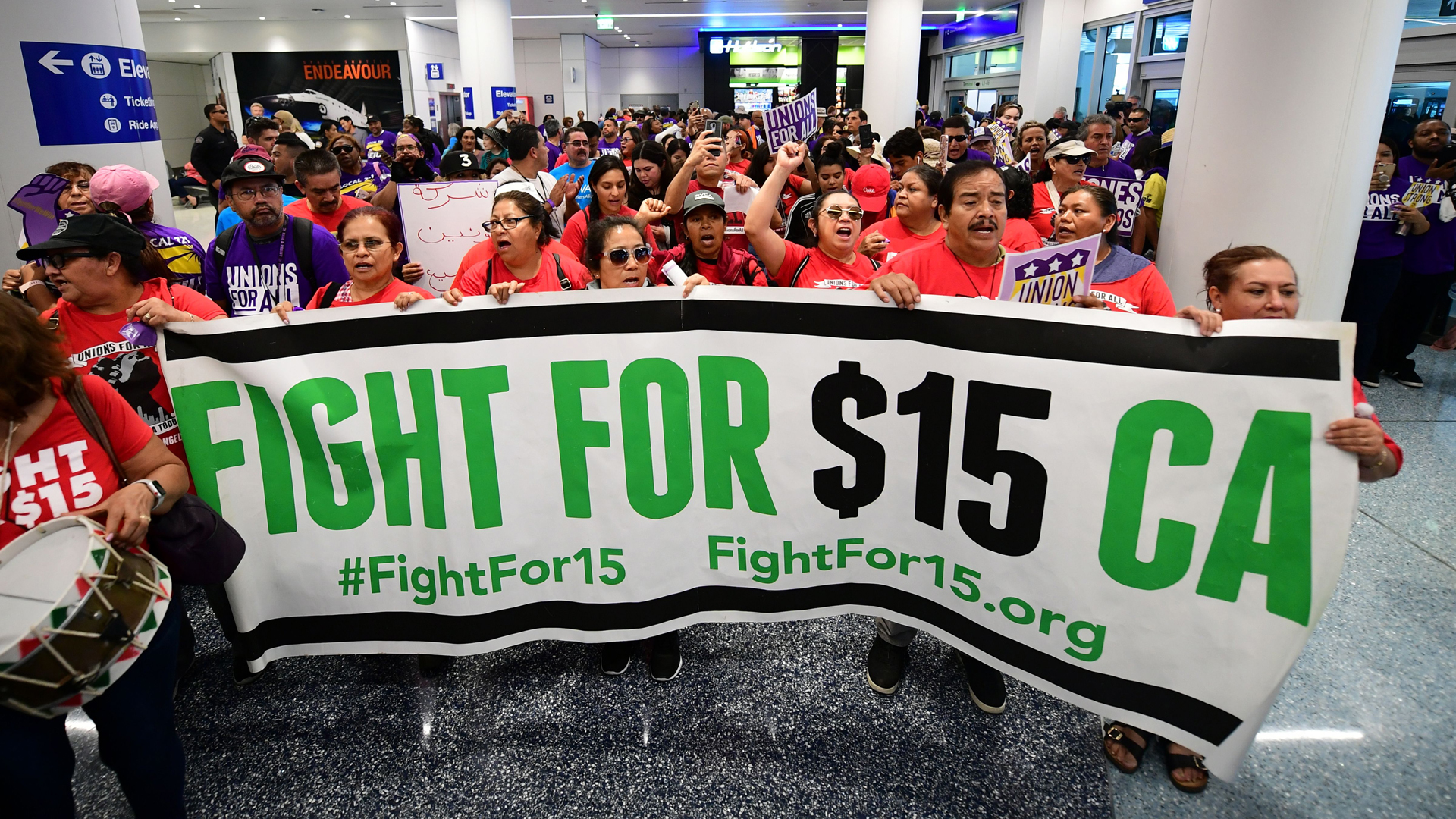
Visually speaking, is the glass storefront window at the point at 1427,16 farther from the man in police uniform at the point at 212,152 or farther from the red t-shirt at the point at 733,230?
the man in police uniform at the point at 212,152

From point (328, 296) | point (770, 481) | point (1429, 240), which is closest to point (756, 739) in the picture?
point (770, 481)

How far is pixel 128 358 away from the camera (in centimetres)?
238

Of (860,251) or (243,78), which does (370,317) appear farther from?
(243,78)

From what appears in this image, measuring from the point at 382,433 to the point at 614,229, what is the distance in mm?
1142

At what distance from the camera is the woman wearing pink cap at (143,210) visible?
3441 mm

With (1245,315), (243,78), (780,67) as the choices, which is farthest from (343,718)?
(780,67)

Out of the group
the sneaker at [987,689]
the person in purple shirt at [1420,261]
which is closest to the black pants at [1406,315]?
the person in purple shirt at [1420,261]

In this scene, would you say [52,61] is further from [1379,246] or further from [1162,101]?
[1162,101]

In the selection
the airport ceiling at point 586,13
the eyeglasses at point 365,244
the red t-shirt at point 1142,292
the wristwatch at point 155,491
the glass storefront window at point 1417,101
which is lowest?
the wristwatch at point 155,491

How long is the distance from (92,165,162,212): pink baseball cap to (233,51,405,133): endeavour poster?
26552mm

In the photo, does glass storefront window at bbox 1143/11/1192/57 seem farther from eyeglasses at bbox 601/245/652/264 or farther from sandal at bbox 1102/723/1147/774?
sandal at bbox 1102/723/1147/774

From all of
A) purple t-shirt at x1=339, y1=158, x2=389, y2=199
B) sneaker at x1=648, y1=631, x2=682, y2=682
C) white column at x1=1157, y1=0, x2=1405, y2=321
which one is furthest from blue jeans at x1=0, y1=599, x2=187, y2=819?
white column at x1=1157, y1=0, x2=1405, y2=321

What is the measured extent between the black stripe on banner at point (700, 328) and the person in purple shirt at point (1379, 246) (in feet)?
14.4

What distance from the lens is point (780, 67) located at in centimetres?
3334
